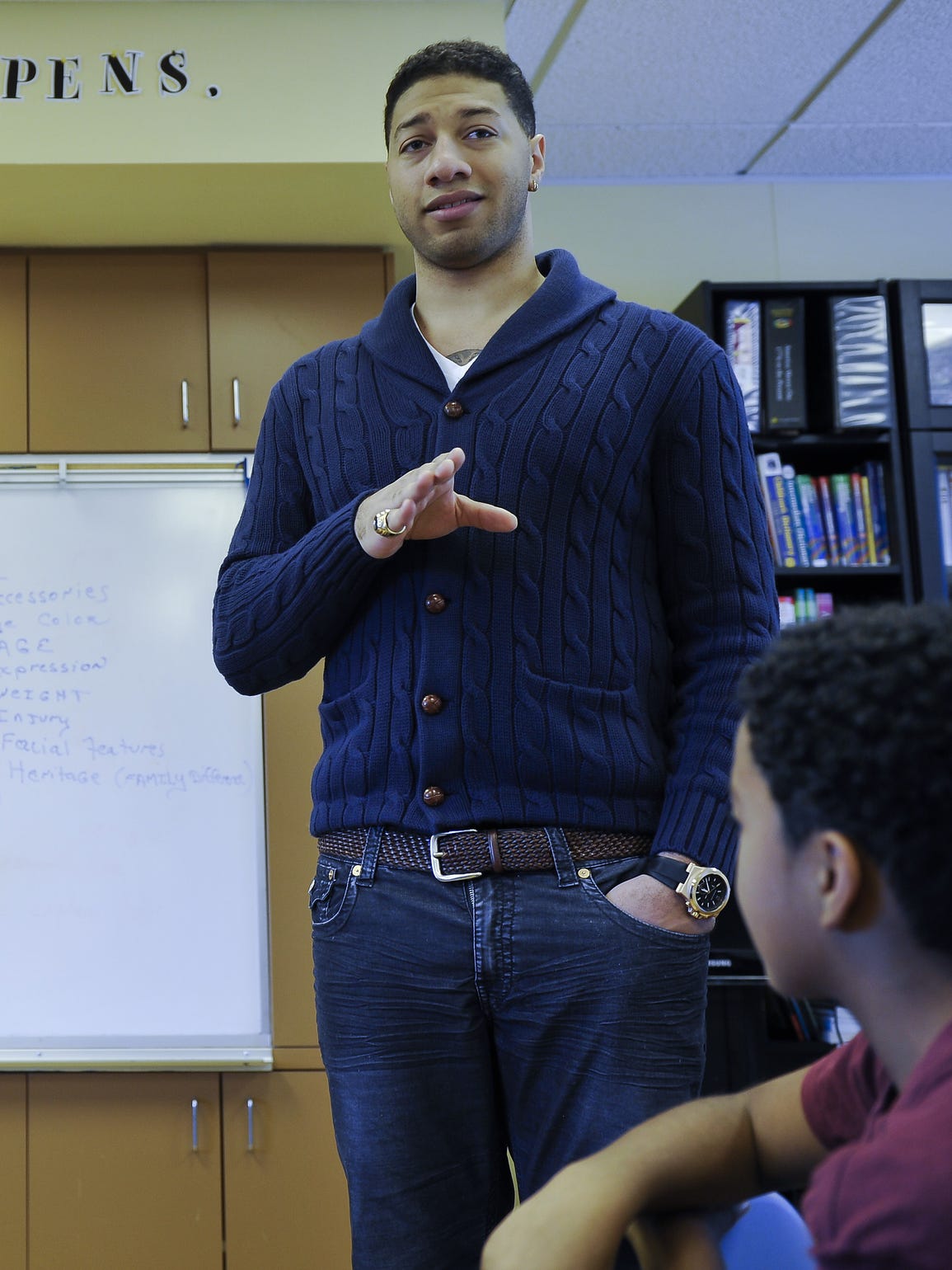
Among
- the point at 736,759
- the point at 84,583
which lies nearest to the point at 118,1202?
the point at 84,583

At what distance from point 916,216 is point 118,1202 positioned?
10.7 feet

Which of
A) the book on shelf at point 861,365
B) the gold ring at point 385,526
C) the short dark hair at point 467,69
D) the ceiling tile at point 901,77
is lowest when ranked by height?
the gold ring at point 385,526

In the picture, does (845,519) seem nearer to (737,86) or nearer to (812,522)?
(812,522)

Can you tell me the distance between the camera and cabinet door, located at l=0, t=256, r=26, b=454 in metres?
2.83

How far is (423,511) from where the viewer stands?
1.11m

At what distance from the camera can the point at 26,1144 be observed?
263 centimetres

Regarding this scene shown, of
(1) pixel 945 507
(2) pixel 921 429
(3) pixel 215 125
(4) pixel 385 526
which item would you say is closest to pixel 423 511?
(4) pixel 385 526

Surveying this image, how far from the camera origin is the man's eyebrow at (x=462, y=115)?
51.2 inches

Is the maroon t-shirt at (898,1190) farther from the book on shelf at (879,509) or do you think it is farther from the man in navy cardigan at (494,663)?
the book on shelf at (879,509)

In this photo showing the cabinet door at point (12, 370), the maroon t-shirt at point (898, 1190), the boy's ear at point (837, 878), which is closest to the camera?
the maroon t-shirt at point (898, 1190)

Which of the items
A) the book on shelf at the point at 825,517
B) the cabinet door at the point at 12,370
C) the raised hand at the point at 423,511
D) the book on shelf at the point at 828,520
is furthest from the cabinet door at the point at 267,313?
the raised hand at the point at 423,511

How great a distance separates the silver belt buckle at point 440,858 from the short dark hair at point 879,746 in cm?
47

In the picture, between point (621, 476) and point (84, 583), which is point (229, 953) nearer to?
point (84, 583)

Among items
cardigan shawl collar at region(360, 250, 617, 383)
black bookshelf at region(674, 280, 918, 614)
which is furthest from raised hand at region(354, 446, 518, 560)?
black bookshelf at region(674, 280, 918, 614)
